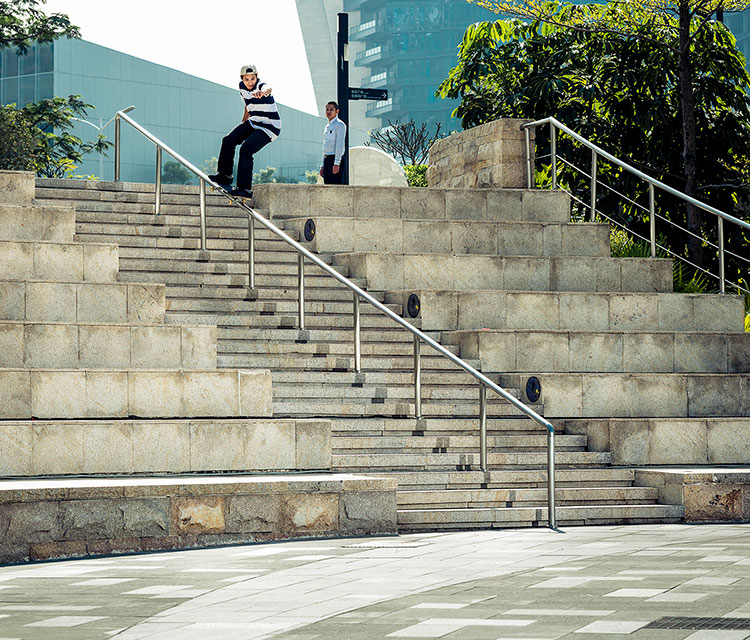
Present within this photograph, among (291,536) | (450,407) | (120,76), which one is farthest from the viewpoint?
(120,76)

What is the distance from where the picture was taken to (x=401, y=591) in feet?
25.6

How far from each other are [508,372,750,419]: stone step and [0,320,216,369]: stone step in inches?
146

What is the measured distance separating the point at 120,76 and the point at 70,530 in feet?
276

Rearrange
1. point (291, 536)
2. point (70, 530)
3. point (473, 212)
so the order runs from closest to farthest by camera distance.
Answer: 1. point (70, 530)
2. point (291, 536)
3. point (473, 212)

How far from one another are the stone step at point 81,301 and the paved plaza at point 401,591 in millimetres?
4234

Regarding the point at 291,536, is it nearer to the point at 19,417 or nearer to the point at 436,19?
the point at 19,417

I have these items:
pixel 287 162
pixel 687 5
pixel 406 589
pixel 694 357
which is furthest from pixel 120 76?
pixel 406 589

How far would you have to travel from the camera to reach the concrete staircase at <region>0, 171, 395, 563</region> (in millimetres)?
10172

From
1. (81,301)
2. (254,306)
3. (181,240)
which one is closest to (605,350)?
(254,306)

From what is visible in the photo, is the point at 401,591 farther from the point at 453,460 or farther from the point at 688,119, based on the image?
the point at 688,119

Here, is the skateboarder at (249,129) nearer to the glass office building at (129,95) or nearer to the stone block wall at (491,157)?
the stone block wall at (491,157)

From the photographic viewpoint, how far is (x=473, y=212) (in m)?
19.0

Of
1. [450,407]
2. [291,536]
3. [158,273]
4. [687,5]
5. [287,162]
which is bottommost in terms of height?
[291,536]

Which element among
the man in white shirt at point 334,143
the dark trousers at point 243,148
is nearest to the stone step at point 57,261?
the dark trousers at point 243,148
